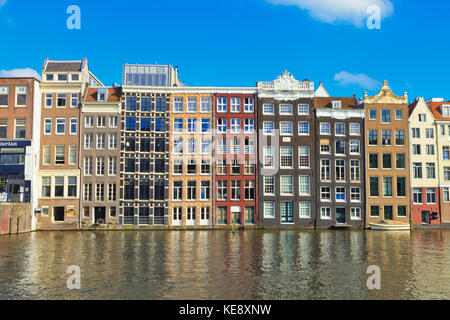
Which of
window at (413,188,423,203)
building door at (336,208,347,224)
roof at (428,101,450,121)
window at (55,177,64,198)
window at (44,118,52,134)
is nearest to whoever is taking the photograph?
window at (55,177,64,198)

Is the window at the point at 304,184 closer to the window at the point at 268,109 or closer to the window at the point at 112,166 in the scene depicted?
the window at the point at 268,109

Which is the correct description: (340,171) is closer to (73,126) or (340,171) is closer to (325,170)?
(325,170)

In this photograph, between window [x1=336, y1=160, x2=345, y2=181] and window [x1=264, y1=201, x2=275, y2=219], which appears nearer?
window [x1=264, y1=201, x2=275, y2=219]

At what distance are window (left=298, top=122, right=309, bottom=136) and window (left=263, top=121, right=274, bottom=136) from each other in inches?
170

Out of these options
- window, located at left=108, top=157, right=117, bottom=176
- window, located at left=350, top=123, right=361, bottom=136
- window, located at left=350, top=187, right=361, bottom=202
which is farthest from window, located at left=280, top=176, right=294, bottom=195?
window, located at left=108, top=157, right=117, bottom=176

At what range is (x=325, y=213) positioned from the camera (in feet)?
237

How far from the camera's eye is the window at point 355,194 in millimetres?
73000

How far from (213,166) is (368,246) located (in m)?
30.3

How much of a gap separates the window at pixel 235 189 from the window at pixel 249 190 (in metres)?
0.95

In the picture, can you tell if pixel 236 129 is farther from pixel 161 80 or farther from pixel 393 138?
pixel 393 138

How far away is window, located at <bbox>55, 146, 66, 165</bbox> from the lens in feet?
234

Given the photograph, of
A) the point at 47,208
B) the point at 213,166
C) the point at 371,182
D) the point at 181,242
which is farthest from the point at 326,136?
the point at 47,208

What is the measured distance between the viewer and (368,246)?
4869cm

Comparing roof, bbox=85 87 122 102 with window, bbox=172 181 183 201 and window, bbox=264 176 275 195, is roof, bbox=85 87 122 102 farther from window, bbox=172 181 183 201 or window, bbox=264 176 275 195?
window, bbox=264 176 275 195
